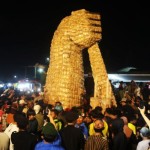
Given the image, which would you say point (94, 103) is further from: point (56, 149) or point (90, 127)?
point (56, 149)

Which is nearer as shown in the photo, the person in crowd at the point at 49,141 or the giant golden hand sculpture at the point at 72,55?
the person in crowd at the point at 49,141

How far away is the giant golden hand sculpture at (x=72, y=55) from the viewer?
14258 millimetres

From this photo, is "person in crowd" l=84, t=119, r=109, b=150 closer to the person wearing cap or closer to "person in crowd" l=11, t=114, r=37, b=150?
the person wearing cap

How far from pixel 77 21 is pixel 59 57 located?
162 cm

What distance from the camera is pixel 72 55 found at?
14.6 m

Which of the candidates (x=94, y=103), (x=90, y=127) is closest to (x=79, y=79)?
(x=94, y=103)

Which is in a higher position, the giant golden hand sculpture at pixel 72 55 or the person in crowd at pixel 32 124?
the giant golden hand sculpture at pixel 72 55

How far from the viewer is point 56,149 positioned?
17.7ft

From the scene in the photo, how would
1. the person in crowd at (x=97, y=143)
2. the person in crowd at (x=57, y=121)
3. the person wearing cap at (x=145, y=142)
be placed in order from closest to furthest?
1. the person in crowd at (x=97, y=143)
2. the person wearing cap at (x=145, y=142)
3. the person in crowd at (x=57, y=121)

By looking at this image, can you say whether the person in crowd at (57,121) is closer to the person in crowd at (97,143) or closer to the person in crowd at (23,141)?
the person in crowd at (23,141)

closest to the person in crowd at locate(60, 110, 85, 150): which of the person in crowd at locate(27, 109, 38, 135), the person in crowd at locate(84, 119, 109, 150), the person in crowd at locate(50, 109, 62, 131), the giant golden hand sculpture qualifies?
the person in crowd at locate(84, 119, 109, 150)

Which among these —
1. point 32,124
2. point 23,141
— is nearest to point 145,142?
point 23,141

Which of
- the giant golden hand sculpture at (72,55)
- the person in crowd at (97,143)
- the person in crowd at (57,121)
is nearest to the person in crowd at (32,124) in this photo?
the person in crowd at (57,121)

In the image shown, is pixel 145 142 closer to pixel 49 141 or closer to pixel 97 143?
pixel 97 143
